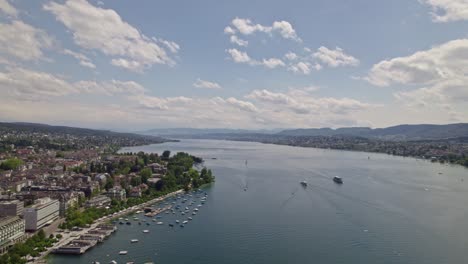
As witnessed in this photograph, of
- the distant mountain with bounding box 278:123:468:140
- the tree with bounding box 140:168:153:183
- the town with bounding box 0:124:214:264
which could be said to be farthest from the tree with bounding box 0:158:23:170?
the distant mountain with bounding box 278:123:468:140

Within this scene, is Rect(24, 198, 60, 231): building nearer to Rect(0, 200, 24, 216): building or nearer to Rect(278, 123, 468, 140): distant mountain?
Rect(0, 200, 24, 216): building

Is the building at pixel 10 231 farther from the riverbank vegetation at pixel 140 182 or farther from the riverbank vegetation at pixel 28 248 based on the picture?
the riverbank vegetation at pixel 140 182

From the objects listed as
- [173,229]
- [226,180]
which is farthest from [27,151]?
[173,229]

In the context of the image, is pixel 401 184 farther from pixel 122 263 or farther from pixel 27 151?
pixel 27 151

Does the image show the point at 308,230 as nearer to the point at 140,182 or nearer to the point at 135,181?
the point at 135,181

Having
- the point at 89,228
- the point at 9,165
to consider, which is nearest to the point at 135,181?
the point at 89,228
